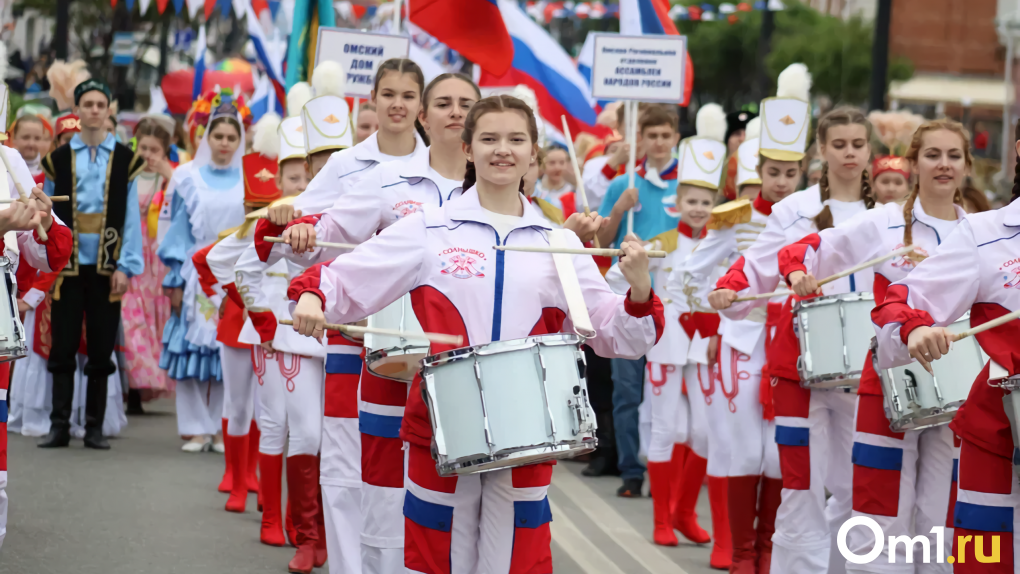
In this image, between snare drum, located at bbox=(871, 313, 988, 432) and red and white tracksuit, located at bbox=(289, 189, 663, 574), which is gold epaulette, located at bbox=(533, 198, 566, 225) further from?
red and white tracksuit, located at bbox=(289, 189, 663, 574)

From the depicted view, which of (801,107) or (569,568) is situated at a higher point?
(801,107)

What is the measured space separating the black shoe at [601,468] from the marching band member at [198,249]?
3.02 meters

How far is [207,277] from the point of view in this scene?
29.9 feet

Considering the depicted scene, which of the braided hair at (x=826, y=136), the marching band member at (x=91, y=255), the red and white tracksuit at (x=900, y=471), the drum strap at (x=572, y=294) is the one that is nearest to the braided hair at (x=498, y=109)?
the drum strap at (x=572, y=294)

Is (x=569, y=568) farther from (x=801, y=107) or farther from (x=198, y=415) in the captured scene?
(x=198, y=415)

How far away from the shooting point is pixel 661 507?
29.9ft

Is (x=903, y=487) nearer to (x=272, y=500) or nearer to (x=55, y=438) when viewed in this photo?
(x=272, y=500)

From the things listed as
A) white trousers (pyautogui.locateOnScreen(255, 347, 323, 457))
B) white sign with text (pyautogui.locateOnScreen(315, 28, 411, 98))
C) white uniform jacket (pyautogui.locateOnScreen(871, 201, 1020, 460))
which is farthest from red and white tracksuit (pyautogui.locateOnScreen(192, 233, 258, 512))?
white uniform jacket (pyautogui.locateOnScreen(871, 201, 1020, 460))

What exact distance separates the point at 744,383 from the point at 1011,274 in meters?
3.01

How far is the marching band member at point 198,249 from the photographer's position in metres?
11.0

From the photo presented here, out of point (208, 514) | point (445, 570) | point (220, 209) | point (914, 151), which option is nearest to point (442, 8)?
point (220, 209)

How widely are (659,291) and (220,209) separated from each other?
331 centimetres

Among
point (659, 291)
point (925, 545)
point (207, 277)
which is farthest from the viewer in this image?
point (659, 291)
